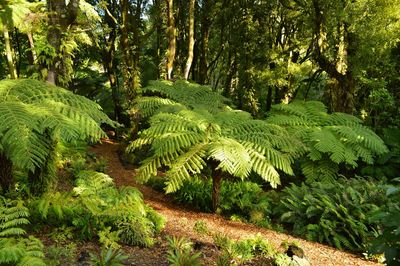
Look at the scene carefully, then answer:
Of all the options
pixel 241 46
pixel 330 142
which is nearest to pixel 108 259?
pixel 330 142

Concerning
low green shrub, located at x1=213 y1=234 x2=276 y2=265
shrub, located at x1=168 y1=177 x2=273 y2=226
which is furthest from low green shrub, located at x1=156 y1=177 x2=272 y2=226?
low green shrub, located at x1=213 y1=234 x2=276 y2=265

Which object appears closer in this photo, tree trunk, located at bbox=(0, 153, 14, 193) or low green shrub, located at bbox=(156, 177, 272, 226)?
tree trunk, located at bbox=(0, 153, 14, 193)

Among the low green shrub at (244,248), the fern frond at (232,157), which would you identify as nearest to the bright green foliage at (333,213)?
the low green shrub at (244,248)

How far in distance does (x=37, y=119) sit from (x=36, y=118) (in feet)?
0.04

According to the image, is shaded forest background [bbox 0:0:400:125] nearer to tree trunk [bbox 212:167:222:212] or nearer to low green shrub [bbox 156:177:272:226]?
tree trunk [bbox 212:167:222:212]

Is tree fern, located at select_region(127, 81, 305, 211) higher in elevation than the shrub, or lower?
higher

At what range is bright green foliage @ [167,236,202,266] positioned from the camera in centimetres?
341

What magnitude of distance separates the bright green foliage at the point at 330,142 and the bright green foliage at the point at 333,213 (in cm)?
79

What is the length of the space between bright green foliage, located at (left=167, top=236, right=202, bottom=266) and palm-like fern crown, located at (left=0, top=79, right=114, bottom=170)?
1.38 meters

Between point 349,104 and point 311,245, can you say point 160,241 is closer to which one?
point 311,245

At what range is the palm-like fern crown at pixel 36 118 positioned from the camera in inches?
127

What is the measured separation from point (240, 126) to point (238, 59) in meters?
8.40

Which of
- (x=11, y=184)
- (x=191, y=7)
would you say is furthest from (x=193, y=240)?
(x=191, y=7)

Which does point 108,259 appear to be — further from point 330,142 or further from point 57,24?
point 330,142
